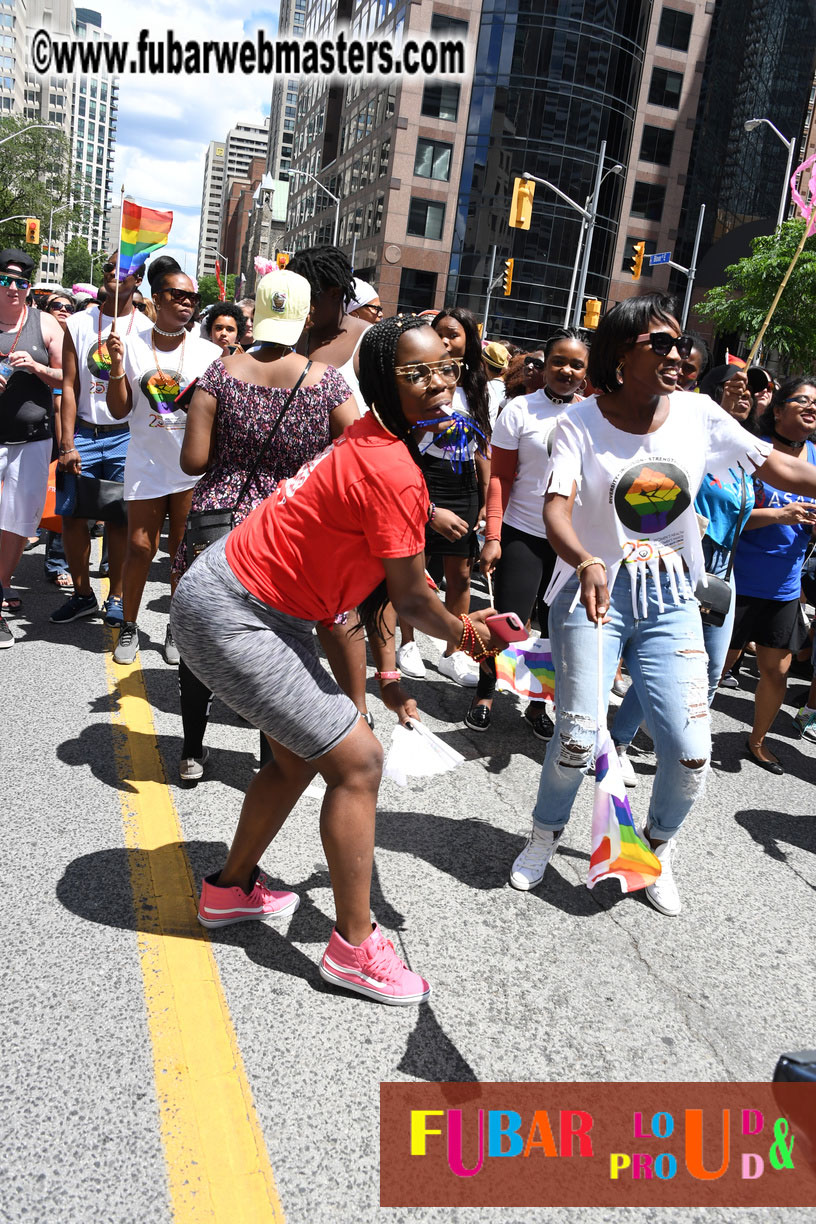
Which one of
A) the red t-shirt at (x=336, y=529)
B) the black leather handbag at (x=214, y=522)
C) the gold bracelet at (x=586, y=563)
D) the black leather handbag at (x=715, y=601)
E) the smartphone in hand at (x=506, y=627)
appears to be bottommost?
the black leather handbag at (x=715, y=601)

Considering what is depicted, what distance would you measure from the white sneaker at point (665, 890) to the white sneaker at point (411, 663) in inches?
113

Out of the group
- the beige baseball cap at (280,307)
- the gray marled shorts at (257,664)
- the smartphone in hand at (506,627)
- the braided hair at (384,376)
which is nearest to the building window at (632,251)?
the beige baseball cap at (280,307)

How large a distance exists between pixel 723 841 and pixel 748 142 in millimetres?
58502

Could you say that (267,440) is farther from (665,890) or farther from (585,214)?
(585,214)

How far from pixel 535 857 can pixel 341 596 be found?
153cm

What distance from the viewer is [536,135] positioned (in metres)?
47.8

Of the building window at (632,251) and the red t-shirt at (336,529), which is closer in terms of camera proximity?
the red t-shirt at (336,529)

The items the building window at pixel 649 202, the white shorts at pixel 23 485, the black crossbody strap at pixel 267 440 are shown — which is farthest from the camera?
the building window at pixel 649 202

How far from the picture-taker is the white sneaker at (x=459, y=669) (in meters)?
5.82

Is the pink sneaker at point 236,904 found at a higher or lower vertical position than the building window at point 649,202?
lower

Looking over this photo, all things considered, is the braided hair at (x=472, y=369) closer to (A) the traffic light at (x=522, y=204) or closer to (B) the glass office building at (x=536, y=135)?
(A) the traffic light at (x=522, y=204)

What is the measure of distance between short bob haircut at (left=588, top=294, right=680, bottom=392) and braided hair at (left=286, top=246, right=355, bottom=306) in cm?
150

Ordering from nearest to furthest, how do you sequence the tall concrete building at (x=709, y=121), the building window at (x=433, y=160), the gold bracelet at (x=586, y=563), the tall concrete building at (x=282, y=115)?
the gold bracelet at (x=586, y=563) → the building window at (x=433, y=160) → the tall concrete building at (x=709, y=121) → the tall concrete building at (x=282, y=115)

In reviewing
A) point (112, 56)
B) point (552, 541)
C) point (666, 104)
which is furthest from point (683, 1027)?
point (666, 104)
